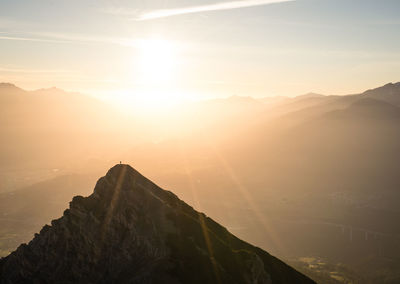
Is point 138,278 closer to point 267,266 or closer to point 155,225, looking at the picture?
point 155,225

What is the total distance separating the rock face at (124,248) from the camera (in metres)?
83.8

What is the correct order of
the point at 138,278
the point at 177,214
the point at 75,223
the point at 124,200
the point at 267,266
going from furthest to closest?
the point at 267,266
the point at 177,214
the point at 124,200
the point at 75,223
the point at 138,278

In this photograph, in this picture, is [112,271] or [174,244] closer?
[112,271]

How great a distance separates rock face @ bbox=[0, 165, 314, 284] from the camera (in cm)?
8375

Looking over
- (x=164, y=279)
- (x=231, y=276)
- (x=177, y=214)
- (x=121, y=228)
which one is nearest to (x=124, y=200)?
(x=121, y=228)

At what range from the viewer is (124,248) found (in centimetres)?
8706

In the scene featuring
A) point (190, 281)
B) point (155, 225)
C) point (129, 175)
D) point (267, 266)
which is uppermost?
point (129, 175)

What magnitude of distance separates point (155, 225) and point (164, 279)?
51.4 feet

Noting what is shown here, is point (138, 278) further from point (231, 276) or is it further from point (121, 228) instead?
point (231, 276)

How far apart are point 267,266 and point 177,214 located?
42.1m

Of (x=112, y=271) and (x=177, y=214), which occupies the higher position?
(x=177, y=214)

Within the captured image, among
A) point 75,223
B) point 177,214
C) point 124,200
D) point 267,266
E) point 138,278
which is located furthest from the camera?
point 267,266

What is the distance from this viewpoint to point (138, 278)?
81000mm

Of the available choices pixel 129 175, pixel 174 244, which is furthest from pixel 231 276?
pixel 129 175
